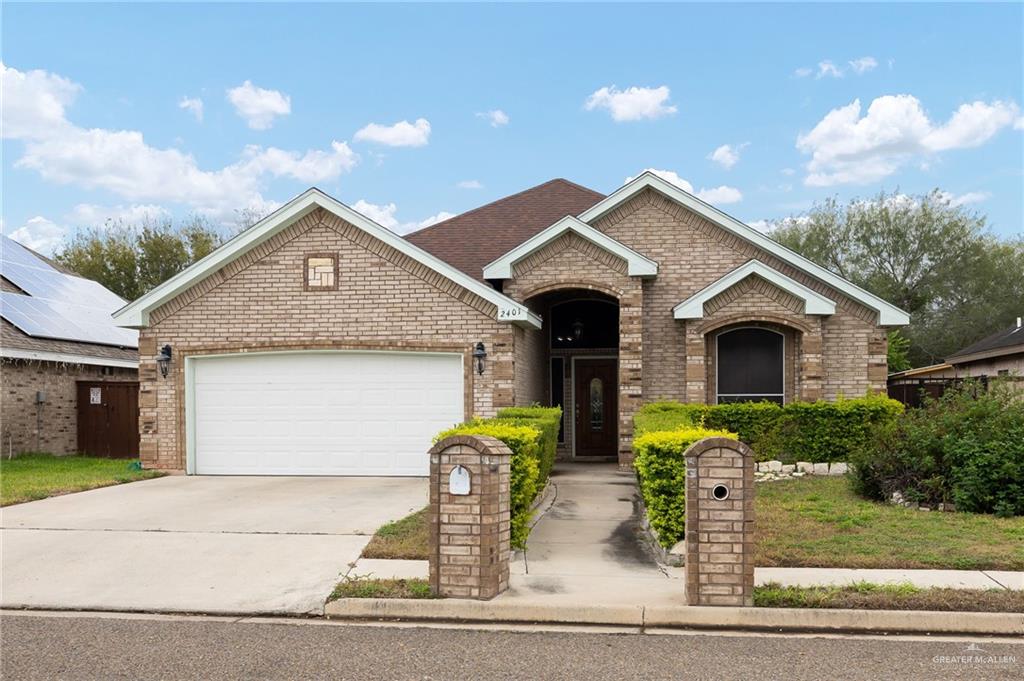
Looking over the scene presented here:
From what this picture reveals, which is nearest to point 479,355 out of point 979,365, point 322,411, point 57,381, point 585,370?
point 322,411

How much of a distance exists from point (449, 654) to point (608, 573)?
8.02 ft

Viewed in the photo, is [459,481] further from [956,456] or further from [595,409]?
[595,409]

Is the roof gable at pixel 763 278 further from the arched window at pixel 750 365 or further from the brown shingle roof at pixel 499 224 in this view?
the brown shingle roof at pixel 499 224

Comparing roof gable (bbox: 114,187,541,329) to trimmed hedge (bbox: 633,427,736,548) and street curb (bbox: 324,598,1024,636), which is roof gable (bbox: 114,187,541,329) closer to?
trimmed hedge (bbox: 633,427,736,548)

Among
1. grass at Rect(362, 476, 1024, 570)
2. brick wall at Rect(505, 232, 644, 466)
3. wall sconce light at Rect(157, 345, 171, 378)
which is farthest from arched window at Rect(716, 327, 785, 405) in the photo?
wall sconce light at Rect(157, 345, 171, 378)

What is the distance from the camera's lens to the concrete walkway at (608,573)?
728 centimetres

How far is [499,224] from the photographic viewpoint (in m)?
21.8

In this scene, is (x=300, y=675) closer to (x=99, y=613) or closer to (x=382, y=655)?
(x=382, y=655)

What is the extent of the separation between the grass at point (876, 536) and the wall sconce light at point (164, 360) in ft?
35.2

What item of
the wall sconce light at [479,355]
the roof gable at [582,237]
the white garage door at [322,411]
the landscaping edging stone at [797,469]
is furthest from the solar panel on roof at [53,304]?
the landscaping edging stone at [797,469]

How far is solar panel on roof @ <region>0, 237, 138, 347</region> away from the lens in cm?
2116

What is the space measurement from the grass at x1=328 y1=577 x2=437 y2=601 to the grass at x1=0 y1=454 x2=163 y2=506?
23.8 ft

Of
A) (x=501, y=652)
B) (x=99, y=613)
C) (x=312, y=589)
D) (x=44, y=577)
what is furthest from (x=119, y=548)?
(x=501, y=652)

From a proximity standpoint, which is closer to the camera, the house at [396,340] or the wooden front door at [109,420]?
the house at [396,340]
